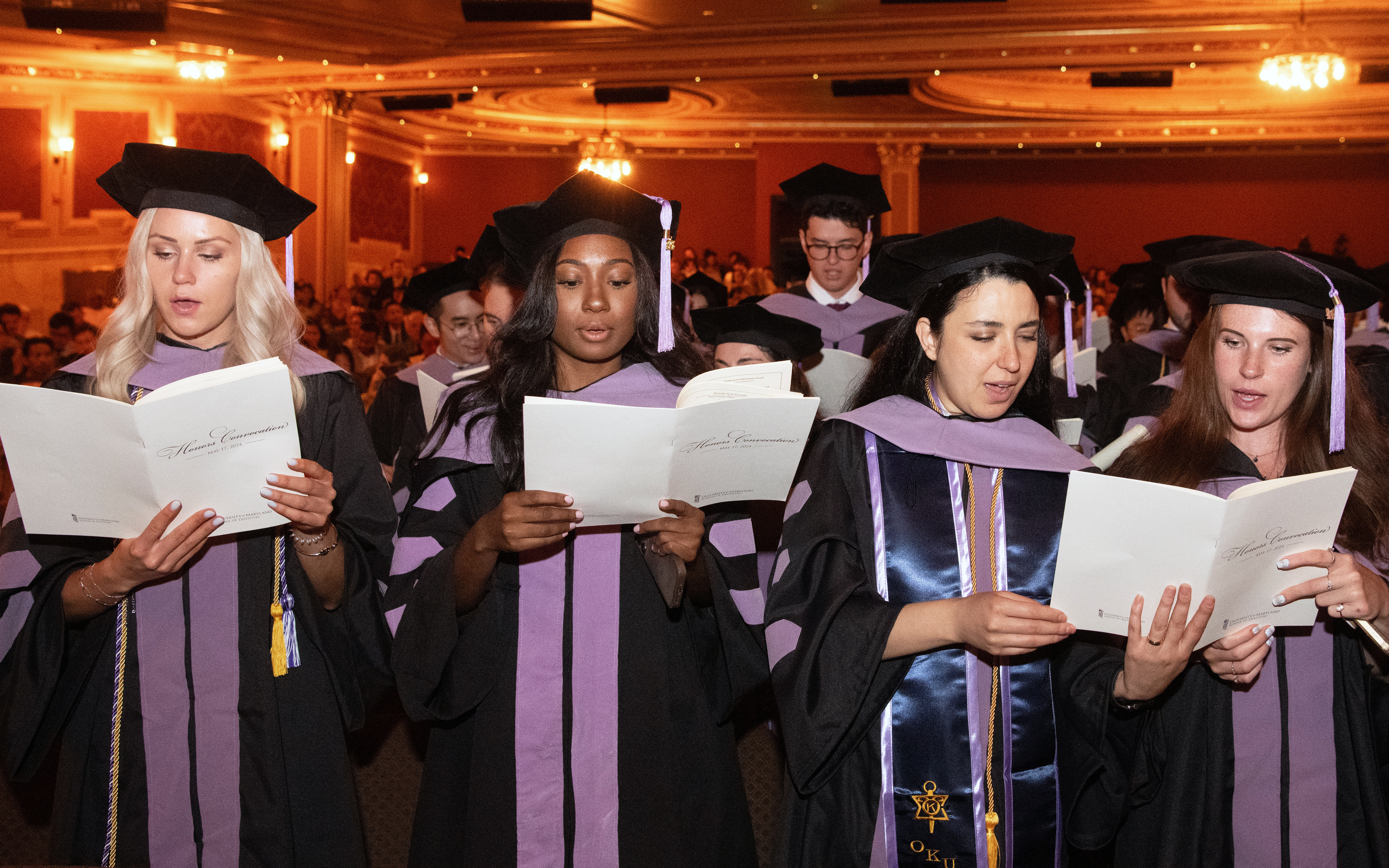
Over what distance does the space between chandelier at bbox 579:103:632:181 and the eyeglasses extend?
46.8 feet

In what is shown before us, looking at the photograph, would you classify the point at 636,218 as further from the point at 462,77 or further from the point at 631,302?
the point at 462,77

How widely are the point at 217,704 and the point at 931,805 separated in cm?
148

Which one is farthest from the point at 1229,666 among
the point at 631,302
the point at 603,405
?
the point at 631,302

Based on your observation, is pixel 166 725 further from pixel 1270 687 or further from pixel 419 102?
pixel 419 102

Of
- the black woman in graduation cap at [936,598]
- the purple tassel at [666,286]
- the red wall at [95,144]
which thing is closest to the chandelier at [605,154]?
the red wall at [95,144]

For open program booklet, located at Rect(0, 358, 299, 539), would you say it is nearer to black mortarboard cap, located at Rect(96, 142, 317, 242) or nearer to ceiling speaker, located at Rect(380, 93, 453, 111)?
black mortarboard cap, located at Rect(96, 142, 317, 242)

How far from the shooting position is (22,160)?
14562 millimetres

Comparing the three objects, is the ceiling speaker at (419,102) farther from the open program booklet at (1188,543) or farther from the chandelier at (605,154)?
the open program booklet at (1188,543)

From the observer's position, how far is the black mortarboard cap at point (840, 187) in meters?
5.27

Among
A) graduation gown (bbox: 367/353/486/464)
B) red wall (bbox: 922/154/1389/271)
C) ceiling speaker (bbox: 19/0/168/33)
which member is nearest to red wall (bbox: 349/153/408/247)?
ceiling speaker (bbox: 19/0/168/33)

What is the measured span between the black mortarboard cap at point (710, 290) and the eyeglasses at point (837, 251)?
762 mm

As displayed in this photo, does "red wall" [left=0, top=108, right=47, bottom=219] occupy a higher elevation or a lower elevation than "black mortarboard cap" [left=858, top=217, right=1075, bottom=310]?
higher

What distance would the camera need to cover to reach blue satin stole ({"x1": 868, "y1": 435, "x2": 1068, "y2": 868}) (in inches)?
87.0

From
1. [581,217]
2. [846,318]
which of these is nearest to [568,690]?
[581,217]
